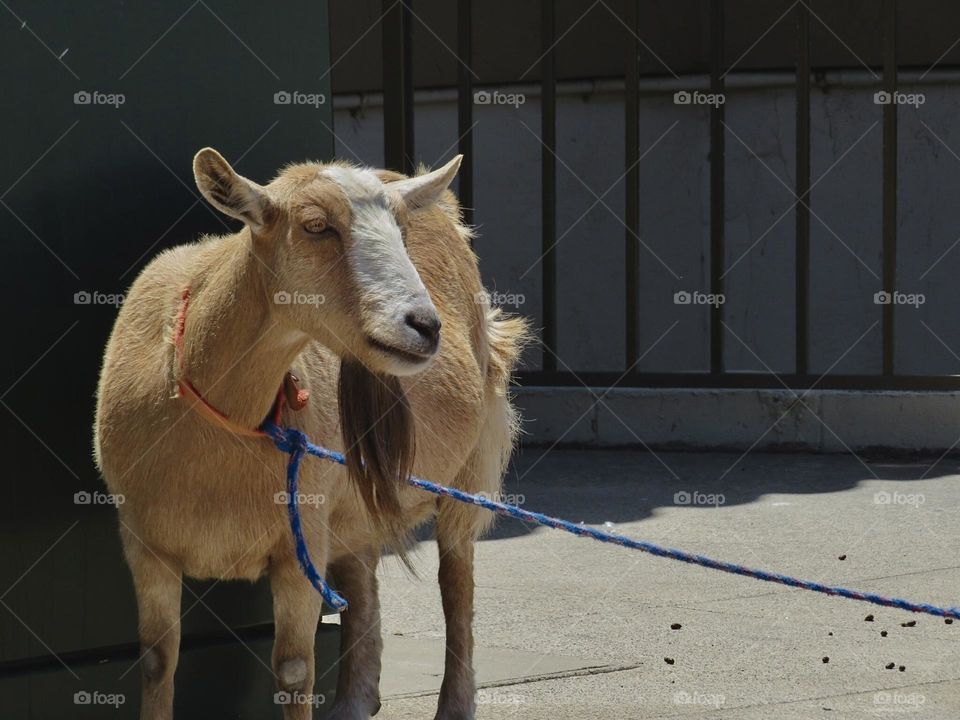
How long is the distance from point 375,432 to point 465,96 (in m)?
6.34

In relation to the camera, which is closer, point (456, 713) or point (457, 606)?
point (456, 713)

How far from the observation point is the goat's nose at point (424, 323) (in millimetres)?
3721

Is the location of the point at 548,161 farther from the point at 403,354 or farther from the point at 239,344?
the point at 403,354

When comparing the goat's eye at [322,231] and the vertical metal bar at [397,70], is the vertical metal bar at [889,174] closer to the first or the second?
the vertical metal bar at [397,70]

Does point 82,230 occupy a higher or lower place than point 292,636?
higher

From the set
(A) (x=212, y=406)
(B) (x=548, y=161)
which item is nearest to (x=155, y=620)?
(A) (x=212, y=406)

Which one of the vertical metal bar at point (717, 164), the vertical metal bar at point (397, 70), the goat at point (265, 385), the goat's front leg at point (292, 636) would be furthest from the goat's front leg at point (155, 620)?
the vertical metal bar at point (717, 164)

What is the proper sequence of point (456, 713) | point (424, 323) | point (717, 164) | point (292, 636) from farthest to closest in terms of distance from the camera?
point (717, 164) < point (456, 713) < point (292, 636) < point (424, 323)

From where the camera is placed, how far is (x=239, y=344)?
4094mm

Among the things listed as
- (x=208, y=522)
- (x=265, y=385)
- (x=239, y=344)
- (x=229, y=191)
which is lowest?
(x=208, y=522)

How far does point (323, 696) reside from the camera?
5324mm

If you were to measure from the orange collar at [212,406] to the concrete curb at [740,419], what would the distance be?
6259 mm

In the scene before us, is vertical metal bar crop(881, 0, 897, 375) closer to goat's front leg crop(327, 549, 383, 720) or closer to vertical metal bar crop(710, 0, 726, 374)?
vertical metal bar crop(710, 0, 726, 374)

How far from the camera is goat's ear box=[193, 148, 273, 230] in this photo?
3828 millimetres
